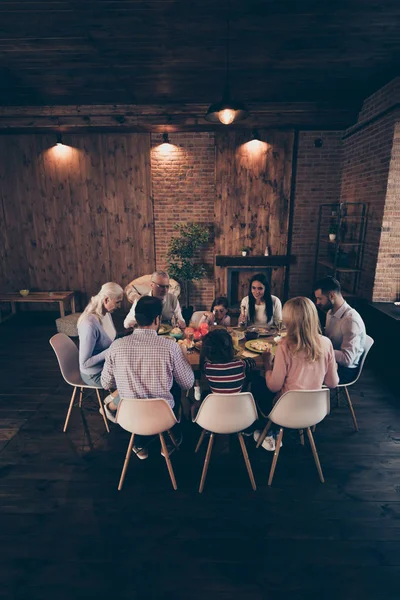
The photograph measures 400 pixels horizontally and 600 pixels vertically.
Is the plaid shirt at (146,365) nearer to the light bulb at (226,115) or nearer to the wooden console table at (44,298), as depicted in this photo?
the light bulb at (226,115)

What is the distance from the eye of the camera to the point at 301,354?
8.41 ft

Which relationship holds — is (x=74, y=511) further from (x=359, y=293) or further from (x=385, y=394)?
(x=359, y=293)

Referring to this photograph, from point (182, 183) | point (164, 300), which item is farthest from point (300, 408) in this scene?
point (182, 183)

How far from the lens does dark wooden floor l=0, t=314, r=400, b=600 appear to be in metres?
2.07

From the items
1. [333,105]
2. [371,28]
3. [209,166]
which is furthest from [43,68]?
[333,105]

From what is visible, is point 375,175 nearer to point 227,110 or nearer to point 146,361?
point 227,110

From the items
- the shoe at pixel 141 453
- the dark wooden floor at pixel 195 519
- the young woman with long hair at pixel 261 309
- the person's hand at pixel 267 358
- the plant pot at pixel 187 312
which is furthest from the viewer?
the plant pot at pixel 187 312

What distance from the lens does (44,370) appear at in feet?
15.4

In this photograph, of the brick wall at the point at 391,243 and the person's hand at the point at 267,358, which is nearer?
the person's hand at the point at 267,358

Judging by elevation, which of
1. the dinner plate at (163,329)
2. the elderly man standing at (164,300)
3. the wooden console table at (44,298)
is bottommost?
the wooden console table at (44,298)

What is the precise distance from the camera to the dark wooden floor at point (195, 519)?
207cm

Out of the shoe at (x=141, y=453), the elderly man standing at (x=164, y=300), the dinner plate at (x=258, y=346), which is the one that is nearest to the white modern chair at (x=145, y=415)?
the shoe at (x=141, y=453)

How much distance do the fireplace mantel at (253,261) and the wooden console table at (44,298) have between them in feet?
9.40

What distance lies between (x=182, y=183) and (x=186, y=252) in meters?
1.28
